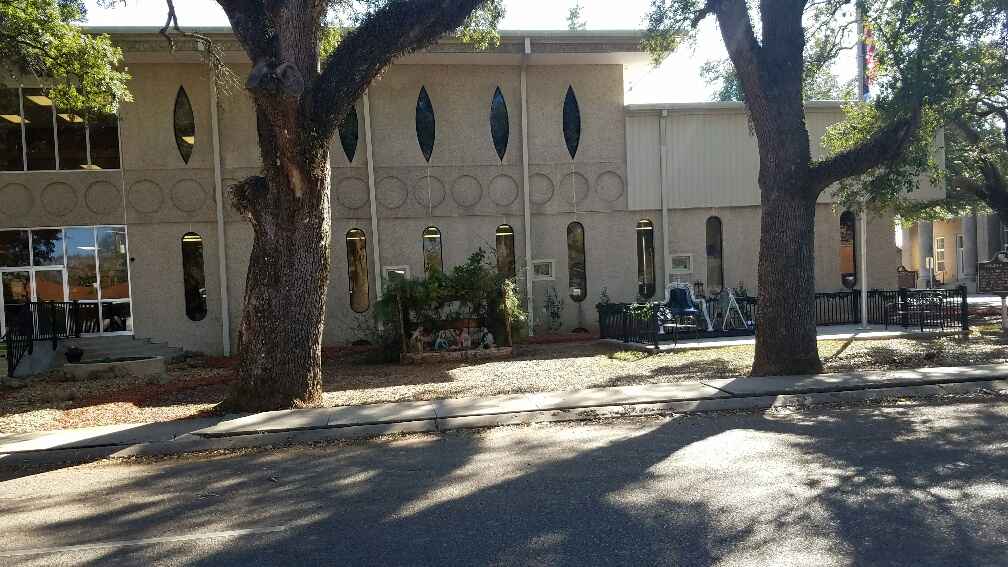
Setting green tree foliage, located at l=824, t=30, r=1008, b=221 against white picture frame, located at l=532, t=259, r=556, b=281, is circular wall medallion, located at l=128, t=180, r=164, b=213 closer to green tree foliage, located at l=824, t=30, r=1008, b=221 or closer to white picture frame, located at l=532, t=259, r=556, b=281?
white picture frame, located at l=532, t=259, r=556, b=281

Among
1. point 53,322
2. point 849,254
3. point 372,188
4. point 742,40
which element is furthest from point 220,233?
point 849,254

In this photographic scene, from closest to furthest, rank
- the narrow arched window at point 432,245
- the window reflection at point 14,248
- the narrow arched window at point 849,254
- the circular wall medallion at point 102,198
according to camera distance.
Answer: the window reflection at point 14,248, the circular wall medallion at point 102,198, the narrow arched window at point 432,245, the narrow arched window at point 849,254

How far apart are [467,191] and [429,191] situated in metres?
1.03

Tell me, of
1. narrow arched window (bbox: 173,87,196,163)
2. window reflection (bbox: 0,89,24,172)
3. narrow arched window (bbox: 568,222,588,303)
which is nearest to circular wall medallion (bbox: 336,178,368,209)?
narrow arched window (bbox: 173,87,196,163)

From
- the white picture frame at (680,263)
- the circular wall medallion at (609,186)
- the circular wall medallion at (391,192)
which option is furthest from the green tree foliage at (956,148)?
the circular wall medallion at (391,192)

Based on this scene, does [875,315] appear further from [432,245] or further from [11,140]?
[11,140]

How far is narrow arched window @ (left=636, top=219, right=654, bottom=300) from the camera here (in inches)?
854

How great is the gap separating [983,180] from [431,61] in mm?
17210

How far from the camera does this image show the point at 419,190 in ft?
67.3

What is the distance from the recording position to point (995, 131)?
23734mm

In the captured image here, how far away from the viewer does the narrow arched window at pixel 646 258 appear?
21.7 m

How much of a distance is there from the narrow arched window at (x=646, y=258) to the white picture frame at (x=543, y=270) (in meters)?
2.59

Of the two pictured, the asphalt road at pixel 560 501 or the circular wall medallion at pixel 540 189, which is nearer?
the asphalt road at pixel 560 501

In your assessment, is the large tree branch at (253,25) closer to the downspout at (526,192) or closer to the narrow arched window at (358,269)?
the narrow arched window at (358,269)
